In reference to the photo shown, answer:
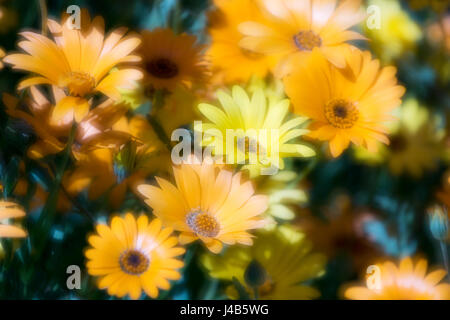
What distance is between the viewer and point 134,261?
112 centimetres

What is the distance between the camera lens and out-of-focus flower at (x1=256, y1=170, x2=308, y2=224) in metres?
1.27

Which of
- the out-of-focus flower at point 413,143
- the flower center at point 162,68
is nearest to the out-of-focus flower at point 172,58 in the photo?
the flower center at point 162,68

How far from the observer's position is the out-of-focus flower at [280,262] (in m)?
1.25

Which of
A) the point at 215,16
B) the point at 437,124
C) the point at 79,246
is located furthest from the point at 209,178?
the point at 437,124

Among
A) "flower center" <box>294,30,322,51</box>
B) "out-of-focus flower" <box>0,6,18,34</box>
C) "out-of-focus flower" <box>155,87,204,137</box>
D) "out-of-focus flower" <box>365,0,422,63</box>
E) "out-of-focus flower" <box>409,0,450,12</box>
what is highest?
"out-of-focus flower" <box>365,0,422,63</box>

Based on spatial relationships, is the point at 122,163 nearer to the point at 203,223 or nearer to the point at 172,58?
the point at 203,223

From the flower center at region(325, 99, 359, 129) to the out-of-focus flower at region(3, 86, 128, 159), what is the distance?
14.0 inches

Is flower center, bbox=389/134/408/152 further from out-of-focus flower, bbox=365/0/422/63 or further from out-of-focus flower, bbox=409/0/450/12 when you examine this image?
out-of-focus flower, bbox=409/0/450/12

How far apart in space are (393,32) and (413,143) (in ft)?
1.11

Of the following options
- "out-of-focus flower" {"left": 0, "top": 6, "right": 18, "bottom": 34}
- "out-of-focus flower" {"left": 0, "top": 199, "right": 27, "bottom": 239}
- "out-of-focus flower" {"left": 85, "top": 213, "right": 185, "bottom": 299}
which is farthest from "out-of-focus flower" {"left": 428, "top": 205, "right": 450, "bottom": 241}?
"out-of-focus flower" {"left": 0, "top": 6, "right": 18, "bottom": 34}

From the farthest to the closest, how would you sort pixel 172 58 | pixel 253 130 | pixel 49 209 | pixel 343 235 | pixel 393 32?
pixel 393 32 < pixel 343 235 < pixel 172 58 < pixel 253 130 < pixel 49 209

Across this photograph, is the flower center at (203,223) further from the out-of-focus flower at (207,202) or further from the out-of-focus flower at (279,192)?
the out-of-focus flower at (279,192)

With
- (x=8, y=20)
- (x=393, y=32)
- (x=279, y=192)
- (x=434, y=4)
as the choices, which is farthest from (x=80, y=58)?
(x=393, y=32)
